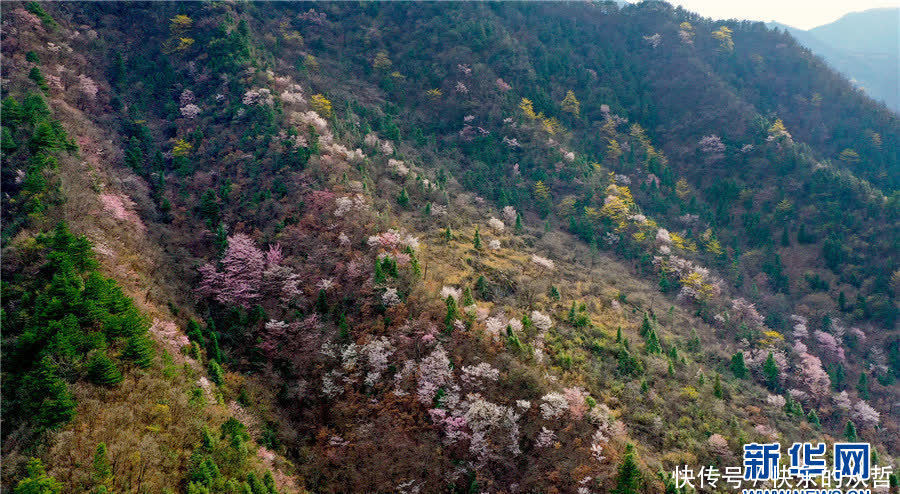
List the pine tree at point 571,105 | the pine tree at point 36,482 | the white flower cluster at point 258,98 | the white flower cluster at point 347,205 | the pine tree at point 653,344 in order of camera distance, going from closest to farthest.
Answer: the pine tree at point 36,482 → the pine tree at point 653,344 → the white flower cluster at point 347,205 → the white flower cluster at point 258,98 → the pine tree at point 571,105

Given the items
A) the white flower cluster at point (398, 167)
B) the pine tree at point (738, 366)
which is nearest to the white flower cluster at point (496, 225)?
the white flower cluster at point (398, 167)

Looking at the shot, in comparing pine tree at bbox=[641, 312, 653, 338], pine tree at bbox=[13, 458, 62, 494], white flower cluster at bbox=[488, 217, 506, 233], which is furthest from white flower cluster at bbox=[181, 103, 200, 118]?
pine tree at bbox=[641, 312, 653, 338]

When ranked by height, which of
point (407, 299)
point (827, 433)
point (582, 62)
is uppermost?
point (582, 62)

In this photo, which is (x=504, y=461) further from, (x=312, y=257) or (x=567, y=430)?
(x=312, y=257)

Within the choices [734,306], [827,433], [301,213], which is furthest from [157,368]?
[734,306]

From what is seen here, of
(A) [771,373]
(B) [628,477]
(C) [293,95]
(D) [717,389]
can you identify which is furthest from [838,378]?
(C) [293,95]

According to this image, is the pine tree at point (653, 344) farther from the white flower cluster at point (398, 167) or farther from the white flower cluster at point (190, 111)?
the white flower cluster at point (190, 111)
